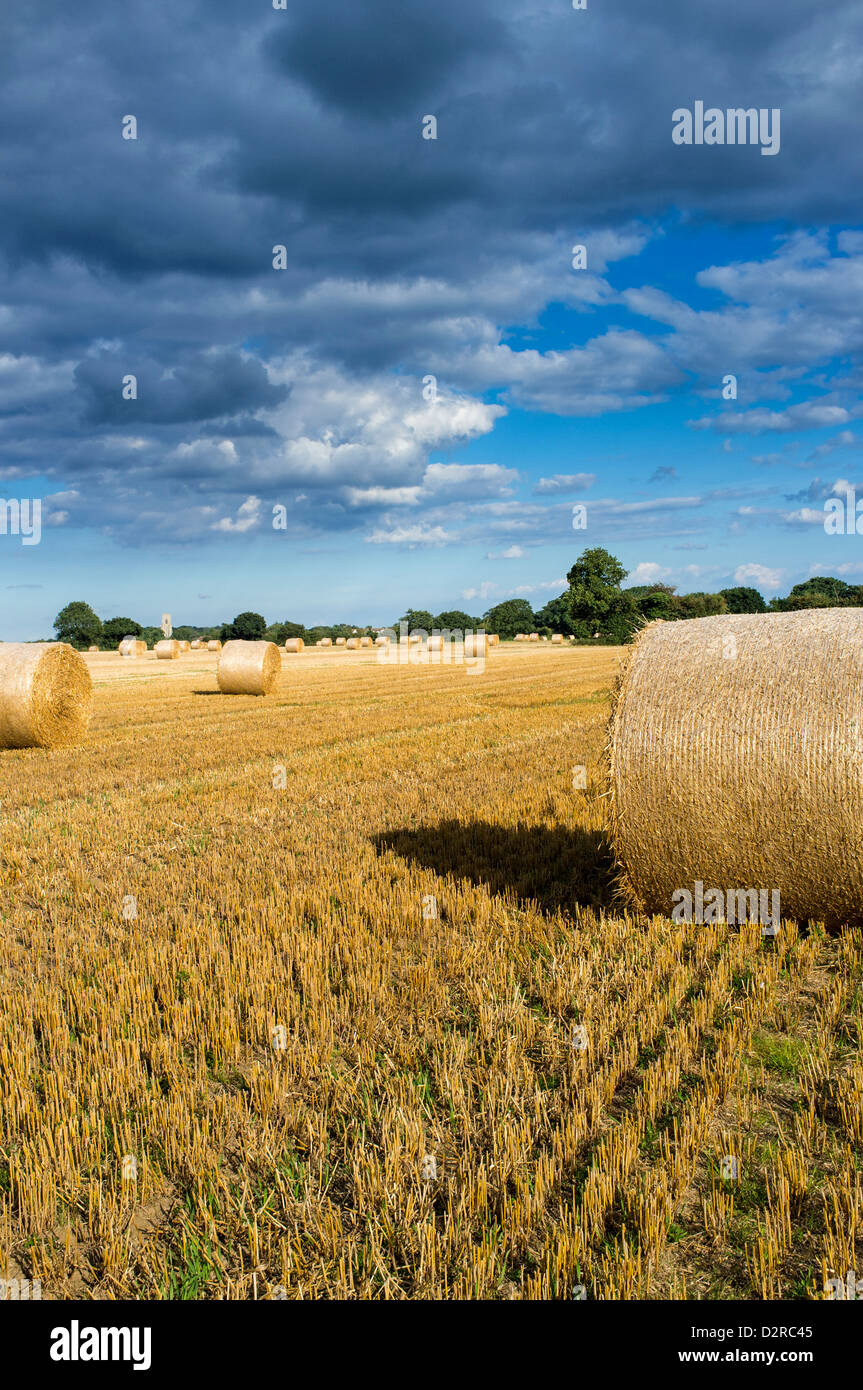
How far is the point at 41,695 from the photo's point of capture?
649 inches

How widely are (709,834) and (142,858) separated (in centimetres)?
585

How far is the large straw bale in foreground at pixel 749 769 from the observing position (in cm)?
577

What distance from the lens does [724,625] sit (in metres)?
7.02

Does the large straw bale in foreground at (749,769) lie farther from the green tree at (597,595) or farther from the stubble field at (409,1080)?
the green tree at (597,595)

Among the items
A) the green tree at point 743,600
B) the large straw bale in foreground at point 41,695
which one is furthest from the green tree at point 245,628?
the large straw bale in foreground at point 41,695

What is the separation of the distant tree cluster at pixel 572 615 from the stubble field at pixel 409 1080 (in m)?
68.2

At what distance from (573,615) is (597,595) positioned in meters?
4.01

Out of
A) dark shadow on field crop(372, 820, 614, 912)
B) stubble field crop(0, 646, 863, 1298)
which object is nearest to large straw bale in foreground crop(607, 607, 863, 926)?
stubble field crop(0, 646, 863, 1298)

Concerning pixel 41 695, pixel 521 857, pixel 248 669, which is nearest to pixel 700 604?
pixel 248 669

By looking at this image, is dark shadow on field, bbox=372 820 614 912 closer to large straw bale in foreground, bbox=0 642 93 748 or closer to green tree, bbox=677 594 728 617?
large straw bale in foreground, bbox=0 642 93 748

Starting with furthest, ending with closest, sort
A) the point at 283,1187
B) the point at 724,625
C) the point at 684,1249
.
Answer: the point at 724,625 → the point at 283,1187 → the point at 684,1249

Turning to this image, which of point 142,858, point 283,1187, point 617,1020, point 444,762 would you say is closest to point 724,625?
point 617,1020
